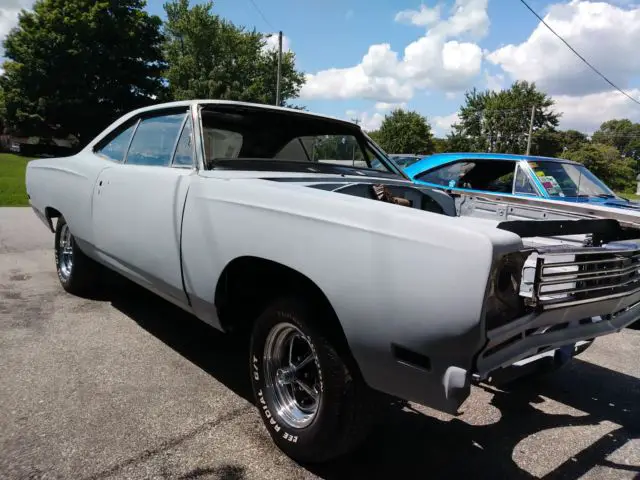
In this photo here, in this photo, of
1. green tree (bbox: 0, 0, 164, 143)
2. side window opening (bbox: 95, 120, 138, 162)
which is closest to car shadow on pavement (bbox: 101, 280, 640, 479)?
side window opening (bbox: 95, 120, 138, 162)

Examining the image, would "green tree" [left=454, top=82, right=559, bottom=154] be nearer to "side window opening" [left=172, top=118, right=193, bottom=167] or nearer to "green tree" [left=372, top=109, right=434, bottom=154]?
"green tree" [left=372, top=109, right=434, bottom=154]

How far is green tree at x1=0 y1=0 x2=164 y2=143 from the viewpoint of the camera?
3177 cm

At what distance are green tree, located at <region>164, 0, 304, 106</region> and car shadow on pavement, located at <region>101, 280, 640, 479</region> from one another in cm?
3329

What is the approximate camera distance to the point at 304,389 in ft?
7.80

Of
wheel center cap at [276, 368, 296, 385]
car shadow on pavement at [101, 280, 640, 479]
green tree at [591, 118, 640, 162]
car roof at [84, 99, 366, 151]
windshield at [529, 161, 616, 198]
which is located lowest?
car shadow on pavement at [101, 280, 640, 479]

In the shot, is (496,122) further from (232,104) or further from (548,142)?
(232,104)

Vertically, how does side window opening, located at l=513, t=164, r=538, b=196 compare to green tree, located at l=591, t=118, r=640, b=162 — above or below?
below

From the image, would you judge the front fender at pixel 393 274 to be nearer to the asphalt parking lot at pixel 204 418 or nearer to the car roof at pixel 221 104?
the asphalt parking lot at pixel 204 418

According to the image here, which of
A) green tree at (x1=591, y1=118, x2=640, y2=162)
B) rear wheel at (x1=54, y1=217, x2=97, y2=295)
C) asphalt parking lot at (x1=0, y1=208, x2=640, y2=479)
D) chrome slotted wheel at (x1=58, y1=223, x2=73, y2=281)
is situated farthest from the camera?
green tree at (x1=591, y1=118, x2=640, y2=162)

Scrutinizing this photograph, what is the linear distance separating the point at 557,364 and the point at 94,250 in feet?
11.0

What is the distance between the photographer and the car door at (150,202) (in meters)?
2.91

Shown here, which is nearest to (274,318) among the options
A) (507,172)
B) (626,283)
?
(626,283)

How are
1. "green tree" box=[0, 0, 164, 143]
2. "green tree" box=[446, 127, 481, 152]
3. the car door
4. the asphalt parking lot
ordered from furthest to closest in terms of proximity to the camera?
1. "green tree" box=[446, 127, 481, 152]
2. "green tree" box=[0, 0, 164, 143]
3. the car door
4. the asphalt parking lot

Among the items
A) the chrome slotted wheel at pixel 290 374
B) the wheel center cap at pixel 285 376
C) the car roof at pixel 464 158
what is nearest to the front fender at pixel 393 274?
the chrome slotted wheel at pixel 290 374
